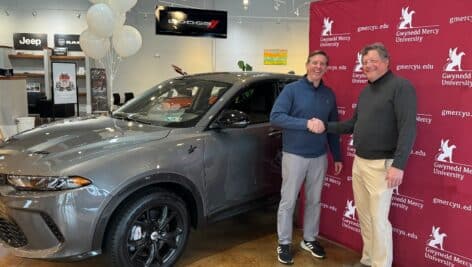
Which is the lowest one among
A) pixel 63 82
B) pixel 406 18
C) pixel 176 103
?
pixel 176 103

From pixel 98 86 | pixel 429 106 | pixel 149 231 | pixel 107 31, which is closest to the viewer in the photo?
pixel 429 106

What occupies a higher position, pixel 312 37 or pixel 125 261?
pixel 312 37

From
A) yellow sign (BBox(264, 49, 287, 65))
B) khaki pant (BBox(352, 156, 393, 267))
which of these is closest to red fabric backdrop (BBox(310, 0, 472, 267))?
khaki pant (BBox(352, 156, 393, 267))

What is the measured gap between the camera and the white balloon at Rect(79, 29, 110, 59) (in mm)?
8031

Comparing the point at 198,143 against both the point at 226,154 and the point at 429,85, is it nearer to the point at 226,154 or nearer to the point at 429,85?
the point at 226,154

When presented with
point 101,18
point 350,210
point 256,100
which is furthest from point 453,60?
point 101,18

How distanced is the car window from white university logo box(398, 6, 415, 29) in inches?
50.6

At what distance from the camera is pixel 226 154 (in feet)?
10.8

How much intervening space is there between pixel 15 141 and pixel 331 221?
2.60 m

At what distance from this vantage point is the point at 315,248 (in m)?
3.49

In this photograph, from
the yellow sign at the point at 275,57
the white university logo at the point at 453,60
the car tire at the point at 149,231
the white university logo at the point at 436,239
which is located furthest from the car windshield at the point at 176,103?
the yellow sign at the point at 275,57

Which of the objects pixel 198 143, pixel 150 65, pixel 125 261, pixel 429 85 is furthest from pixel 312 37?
pixel 150 65

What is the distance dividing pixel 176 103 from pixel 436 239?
87.9 inches

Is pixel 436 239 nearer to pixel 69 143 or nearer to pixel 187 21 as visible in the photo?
pixel 69 143
